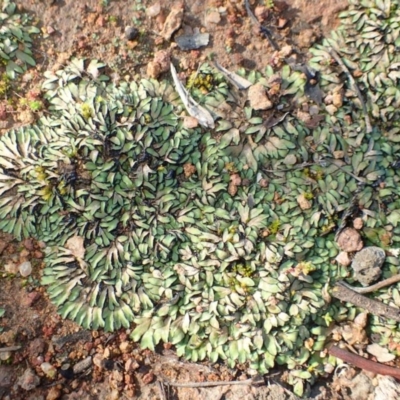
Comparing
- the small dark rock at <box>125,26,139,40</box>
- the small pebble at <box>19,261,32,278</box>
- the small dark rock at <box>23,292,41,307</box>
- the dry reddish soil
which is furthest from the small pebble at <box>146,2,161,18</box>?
the small dark rock at <box>23,292,41,307</box>

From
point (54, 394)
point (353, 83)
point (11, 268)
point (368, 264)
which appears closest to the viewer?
point (54, 394)

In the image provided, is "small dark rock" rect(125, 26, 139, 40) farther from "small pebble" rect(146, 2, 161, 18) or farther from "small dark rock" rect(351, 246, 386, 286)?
"small dark rock" rect(351, 246, 386, 286)

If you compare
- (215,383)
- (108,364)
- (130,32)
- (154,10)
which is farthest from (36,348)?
(154,10)

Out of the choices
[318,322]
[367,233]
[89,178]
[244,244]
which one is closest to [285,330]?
[318,322]

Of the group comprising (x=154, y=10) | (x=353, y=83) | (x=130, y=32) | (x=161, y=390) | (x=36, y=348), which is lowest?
(x=161, y=390)

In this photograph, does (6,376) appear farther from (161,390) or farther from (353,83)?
(353,83)

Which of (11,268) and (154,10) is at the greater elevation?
(154,10)

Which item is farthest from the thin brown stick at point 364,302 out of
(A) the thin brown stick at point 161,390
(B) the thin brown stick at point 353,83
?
(A) the thin brown stick at point 161,390

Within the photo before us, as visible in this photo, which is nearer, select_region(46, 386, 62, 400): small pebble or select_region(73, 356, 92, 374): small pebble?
select_region(46, 386, 62, 400): small pebble
